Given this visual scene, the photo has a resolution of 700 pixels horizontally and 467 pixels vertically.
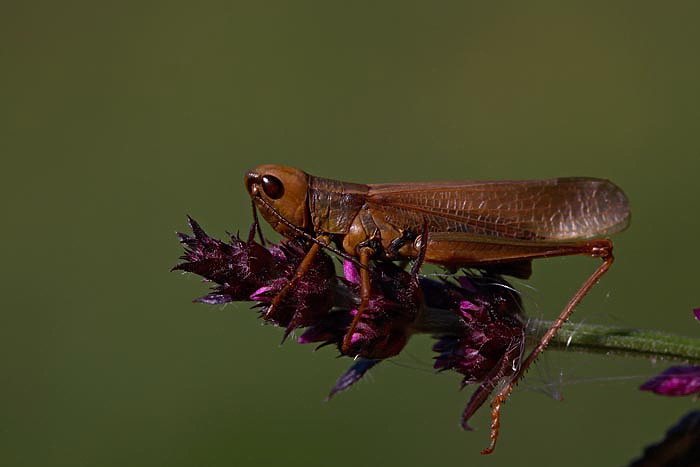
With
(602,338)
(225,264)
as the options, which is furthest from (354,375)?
(602,338)

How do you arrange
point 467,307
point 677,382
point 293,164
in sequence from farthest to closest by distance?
point 293,164, point 467,307, point 677,382

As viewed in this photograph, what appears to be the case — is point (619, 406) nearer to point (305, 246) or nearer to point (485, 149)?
point (305, 246)

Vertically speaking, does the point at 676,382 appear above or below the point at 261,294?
below

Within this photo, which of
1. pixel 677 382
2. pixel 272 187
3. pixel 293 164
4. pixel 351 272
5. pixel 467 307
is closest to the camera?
pixel 677 382

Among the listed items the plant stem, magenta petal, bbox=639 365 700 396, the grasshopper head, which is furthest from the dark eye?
magenta petal, bbox=639 365 700 396

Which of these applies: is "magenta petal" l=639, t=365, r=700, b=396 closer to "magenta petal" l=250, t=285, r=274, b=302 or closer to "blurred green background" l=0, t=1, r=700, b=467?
"blurred green background" l=0, t=1, r=700, b=467

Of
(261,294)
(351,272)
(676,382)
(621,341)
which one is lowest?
(676,382)

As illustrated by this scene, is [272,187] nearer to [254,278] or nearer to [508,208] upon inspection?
[254,278]

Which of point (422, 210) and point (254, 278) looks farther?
point (422, 210)

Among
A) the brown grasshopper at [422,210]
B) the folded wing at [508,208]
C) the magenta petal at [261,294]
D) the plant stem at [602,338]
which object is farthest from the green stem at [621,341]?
the magenta petal at [261,294]
